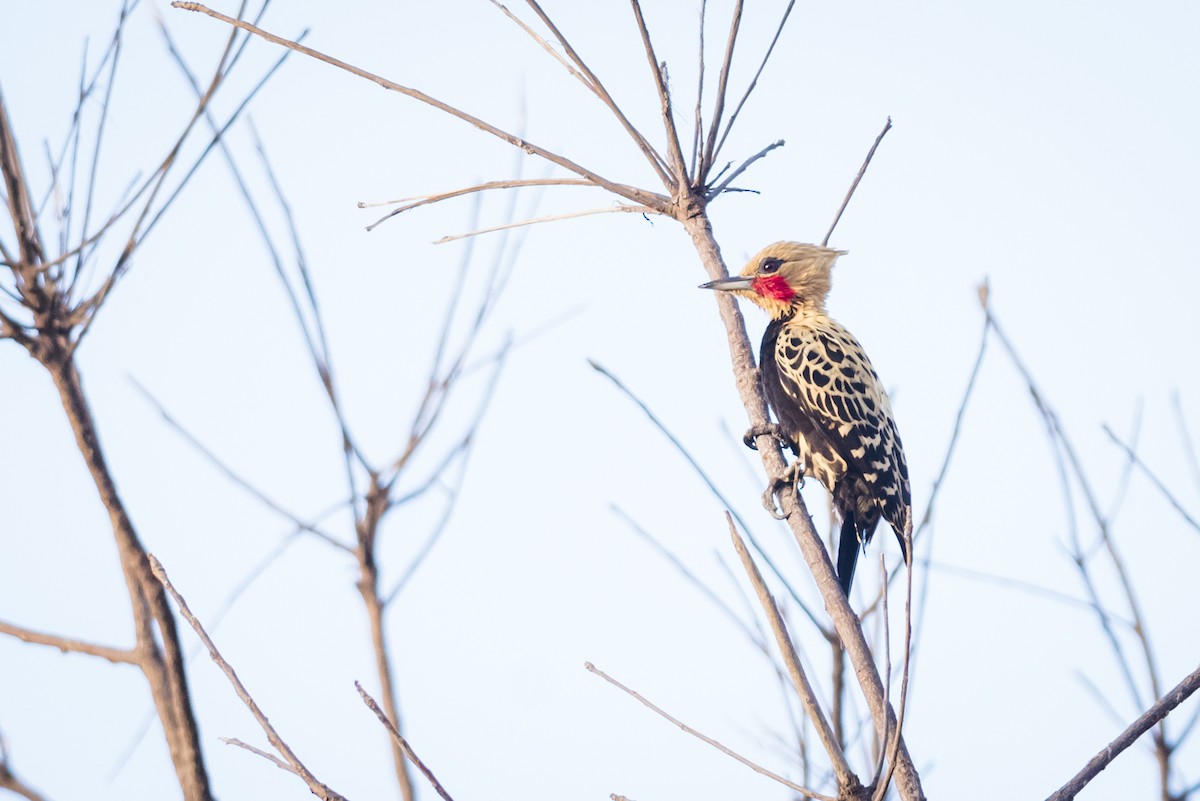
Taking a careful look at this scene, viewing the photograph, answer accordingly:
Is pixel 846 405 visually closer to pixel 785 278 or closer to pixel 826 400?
pixel 826 400

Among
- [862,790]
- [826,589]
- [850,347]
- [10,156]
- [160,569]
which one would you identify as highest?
[850,347]

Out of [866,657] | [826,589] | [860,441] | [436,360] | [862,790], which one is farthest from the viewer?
[860,441]

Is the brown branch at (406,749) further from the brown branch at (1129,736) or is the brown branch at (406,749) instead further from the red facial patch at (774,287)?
the red facial patch at (774,287)

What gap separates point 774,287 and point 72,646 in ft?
11.4

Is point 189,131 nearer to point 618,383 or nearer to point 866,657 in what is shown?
point 618,383

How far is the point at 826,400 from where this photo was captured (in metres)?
4.54

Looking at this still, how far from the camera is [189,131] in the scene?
8.94 ft

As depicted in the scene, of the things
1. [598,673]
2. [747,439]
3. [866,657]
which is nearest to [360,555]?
[598,673]

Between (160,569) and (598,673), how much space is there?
78 cm

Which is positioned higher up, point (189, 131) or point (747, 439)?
point (747, 439)

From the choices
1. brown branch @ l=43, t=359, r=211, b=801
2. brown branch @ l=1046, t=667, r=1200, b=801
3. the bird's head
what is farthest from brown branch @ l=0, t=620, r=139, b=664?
the bird's head

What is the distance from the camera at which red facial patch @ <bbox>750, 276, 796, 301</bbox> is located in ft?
16.5

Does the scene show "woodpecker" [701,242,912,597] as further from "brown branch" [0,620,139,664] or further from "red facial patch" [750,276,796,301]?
"brown branch" [0,620,139,664]

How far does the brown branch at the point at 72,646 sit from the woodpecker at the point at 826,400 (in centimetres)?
236
